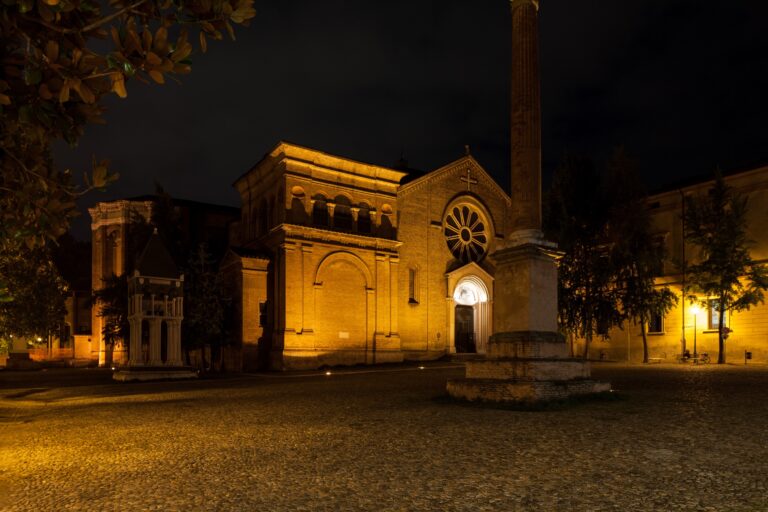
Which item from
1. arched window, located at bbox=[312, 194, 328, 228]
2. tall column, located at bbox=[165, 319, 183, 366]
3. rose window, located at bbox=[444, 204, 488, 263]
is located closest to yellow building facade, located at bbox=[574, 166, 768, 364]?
rose window, located at bbox=[444, 204, 488, 263]

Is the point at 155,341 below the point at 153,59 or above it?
below

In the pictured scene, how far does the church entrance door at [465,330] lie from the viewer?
35875mm

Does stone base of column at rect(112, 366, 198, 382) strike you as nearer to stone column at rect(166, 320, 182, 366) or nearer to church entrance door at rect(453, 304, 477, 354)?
stone column at rect(166, 320, 182, 366)

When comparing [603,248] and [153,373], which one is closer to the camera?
[153,373]

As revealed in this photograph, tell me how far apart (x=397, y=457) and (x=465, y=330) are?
30.0 metres

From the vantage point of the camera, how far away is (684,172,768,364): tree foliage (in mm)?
28344

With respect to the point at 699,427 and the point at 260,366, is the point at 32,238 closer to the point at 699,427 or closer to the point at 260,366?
the point at 699,427

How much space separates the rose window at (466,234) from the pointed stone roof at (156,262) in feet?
55.6

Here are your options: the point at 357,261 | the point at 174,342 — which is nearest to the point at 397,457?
the point at 174,342

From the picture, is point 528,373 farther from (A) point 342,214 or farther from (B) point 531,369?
(A) point 342,214

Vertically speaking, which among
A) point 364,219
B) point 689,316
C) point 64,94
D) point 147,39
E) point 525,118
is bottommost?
point 689,316

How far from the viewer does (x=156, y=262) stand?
26.1 metres

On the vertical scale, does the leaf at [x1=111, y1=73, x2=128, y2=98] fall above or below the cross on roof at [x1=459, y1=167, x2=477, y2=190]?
below

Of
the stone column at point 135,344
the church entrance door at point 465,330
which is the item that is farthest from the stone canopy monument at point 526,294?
the church entrance door at point 465,330
